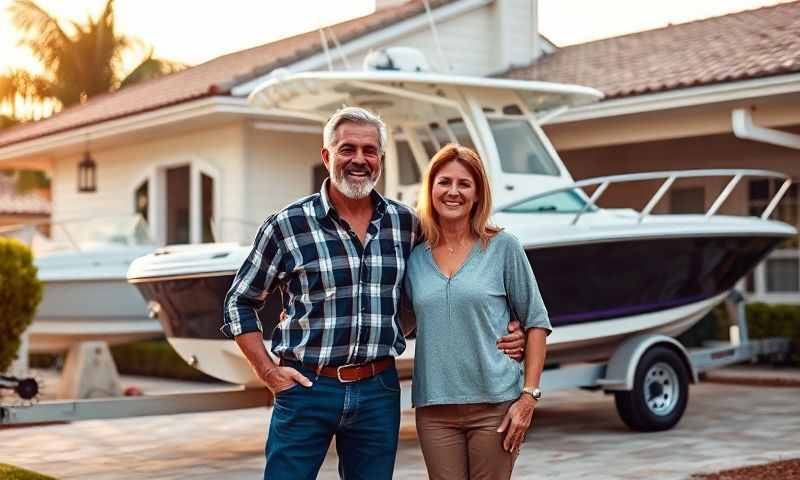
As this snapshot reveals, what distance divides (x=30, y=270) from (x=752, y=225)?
634cm

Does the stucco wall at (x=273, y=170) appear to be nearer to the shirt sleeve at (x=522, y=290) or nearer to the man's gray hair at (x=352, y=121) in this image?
the man's gray hair at (x=352, y=121)

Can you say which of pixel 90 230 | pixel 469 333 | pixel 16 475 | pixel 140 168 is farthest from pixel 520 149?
pixel 140 168

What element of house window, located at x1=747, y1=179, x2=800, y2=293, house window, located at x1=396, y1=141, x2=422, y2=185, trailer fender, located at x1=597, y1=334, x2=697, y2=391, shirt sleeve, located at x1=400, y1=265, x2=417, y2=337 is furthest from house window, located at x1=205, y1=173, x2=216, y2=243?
shirt sleeve, located at x1=400, y1=265, x2=417, y2=337

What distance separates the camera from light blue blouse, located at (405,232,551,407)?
420 centimetres

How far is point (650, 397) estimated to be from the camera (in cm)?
931

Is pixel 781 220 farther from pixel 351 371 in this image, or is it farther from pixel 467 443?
pixel 351 371

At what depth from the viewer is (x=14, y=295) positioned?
35.7ft

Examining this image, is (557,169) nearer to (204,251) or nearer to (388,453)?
(204,251)

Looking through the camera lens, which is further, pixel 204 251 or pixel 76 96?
pixel 76 96

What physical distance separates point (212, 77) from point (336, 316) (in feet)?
43.6

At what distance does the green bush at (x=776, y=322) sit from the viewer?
13.6 metres

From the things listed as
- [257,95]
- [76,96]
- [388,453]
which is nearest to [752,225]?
[257,95]

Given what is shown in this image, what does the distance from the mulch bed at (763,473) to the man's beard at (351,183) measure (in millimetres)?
3767

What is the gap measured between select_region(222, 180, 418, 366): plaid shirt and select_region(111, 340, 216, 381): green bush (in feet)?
34.8
